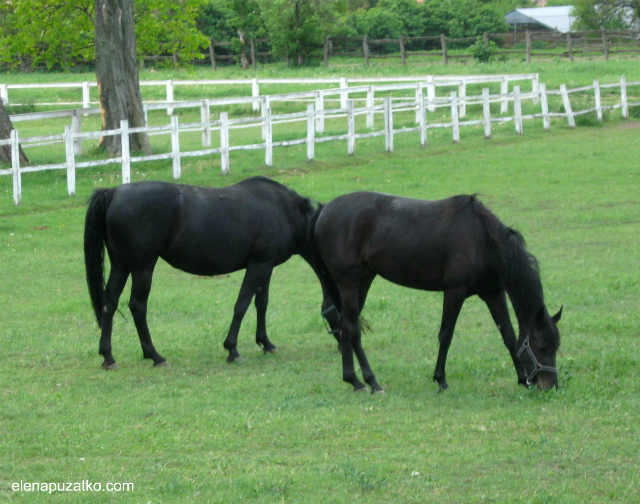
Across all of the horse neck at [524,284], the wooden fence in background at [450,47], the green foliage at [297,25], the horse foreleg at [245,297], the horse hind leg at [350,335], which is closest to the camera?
the horse neck at [524,284]

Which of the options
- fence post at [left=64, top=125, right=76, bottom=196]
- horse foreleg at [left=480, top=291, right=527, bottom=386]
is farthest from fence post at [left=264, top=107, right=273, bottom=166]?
horse foreleg at [left=480, top=291, right=527, bottom=386]

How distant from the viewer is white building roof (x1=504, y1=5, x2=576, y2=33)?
78.9 m

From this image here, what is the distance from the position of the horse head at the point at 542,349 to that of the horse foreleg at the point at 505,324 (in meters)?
0.24

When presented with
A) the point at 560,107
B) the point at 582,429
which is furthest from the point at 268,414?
the point at 560,107

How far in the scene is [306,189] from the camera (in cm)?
1758

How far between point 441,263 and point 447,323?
46cm

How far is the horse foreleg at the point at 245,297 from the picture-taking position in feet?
25.9

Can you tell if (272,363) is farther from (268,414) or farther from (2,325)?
(2,325)

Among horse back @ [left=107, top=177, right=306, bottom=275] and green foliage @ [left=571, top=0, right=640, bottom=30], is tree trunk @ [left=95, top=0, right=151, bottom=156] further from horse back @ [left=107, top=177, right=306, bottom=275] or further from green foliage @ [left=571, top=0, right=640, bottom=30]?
green foliage @ [left=571, top=0, right=640, bottom=30]

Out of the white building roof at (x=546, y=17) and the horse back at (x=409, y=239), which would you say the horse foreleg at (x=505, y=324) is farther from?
the white building roof at (x=546, y=17)

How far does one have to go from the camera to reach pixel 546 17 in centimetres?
8156

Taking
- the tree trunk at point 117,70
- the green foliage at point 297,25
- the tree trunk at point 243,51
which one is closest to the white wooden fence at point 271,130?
the tree trunk at point 117,70

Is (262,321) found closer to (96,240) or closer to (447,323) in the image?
(96,240)

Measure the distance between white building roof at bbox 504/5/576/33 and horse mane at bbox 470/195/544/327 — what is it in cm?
7461
